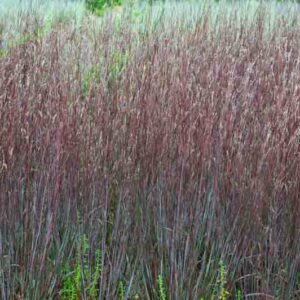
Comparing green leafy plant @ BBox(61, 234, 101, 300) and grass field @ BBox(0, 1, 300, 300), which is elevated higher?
grass field @ BBox(0, 1, 300, 300)

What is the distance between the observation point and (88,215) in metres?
2.71

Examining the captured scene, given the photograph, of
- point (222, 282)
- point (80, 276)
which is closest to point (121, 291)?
point (80, 276)

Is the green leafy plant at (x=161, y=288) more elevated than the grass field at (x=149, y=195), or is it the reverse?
the grass field at (x=149, y=195)

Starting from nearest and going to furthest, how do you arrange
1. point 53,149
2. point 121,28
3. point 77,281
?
point 77,281 → point 53,149 → point 121,28

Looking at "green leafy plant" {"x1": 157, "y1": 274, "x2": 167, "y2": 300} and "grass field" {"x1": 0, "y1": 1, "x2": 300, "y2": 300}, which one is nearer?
"green leafy plant" {"x1": 157, "y1": 274, "x2": 167, "y2": 300}

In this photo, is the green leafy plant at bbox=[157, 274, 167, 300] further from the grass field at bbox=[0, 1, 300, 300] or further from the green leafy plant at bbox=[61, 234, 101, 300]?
the green leafy plant at bbox=[61, 234, 101, 300]

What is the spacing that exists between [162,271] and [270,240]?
0.46 m

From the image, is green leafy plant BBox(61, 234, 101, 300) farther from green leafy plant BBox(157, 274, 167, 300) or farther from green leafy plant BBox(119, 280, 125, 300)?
green leafy plant BBox(157, 274, 167, 300)

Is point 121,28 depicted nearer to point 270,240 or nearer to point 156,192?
point 156,192

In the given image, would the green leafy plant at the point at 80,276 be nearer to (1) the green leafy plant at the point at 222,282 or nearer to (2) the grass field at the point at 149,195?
(2) the grass field at the point at 149,195

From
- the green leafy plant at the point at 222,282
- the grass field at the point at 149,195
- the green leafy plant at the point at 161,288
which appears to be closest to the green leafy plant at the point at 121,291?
the grass field at the point at 149,195

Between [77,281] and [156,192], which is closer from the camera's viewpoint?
[77,281]

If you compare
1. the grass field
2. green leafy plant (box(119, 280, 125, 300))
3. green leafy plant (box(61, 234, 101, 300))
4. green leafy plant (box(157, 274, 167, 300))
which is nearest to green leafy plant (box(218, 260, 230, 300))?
the grass field

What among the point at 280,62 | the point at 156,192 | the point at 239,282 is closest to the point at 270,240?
the point at 239,282
